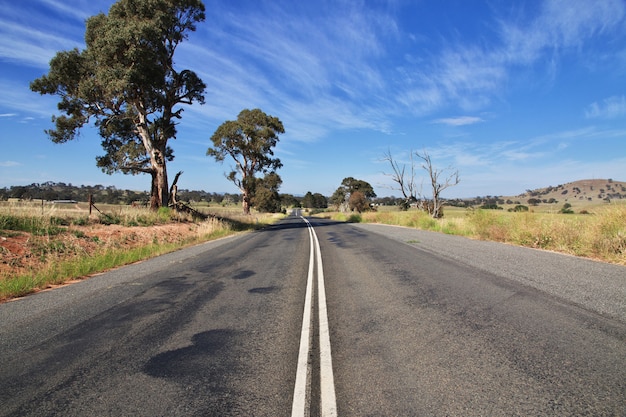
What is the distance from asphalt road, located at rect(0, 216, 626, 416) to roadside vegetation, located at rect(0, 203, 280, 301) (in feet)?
4.71

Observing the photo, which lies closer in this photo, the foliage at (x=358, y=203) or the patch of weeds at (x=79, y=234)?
the patch of weeds at (x=79, y=234)

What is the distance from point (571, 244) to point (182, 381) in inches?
487

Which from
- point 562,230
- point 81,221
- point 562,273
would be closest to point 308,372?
point 562,273

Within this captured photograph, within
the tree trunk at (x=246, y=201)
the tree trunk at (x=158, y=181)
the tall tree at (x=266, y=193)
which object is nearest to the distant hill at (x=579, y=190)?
the tall tree at (x=266, y=193)

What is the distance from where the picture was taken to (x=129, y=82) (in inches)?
743

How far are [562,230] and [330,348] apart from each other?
11.5m

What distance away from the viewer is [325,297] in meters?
6.16

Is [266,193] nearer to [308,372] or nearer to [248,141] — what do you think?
[248,141]

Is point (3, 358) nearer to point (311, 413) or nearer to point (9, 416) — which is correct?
point (9, 416)

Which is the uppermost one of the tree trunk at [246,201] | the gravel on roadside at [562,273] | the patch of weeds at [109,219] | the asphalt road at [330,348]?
the tree trunk at [246,201]

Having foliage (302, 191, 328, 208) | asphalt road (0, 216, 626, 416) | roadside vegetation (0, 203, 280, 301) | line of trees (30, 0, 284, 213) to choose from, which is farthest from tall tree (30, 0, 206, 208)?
foliage (302, 191, 328, 208)

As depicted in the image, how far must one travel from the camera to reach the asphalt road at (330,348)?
9.20ft

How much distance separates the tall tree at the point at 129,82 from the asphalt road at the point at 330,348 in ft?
53.1

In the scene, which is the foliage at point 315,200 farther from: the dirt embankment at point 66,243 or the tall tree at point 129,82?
the dirt embankment at point 66,243
